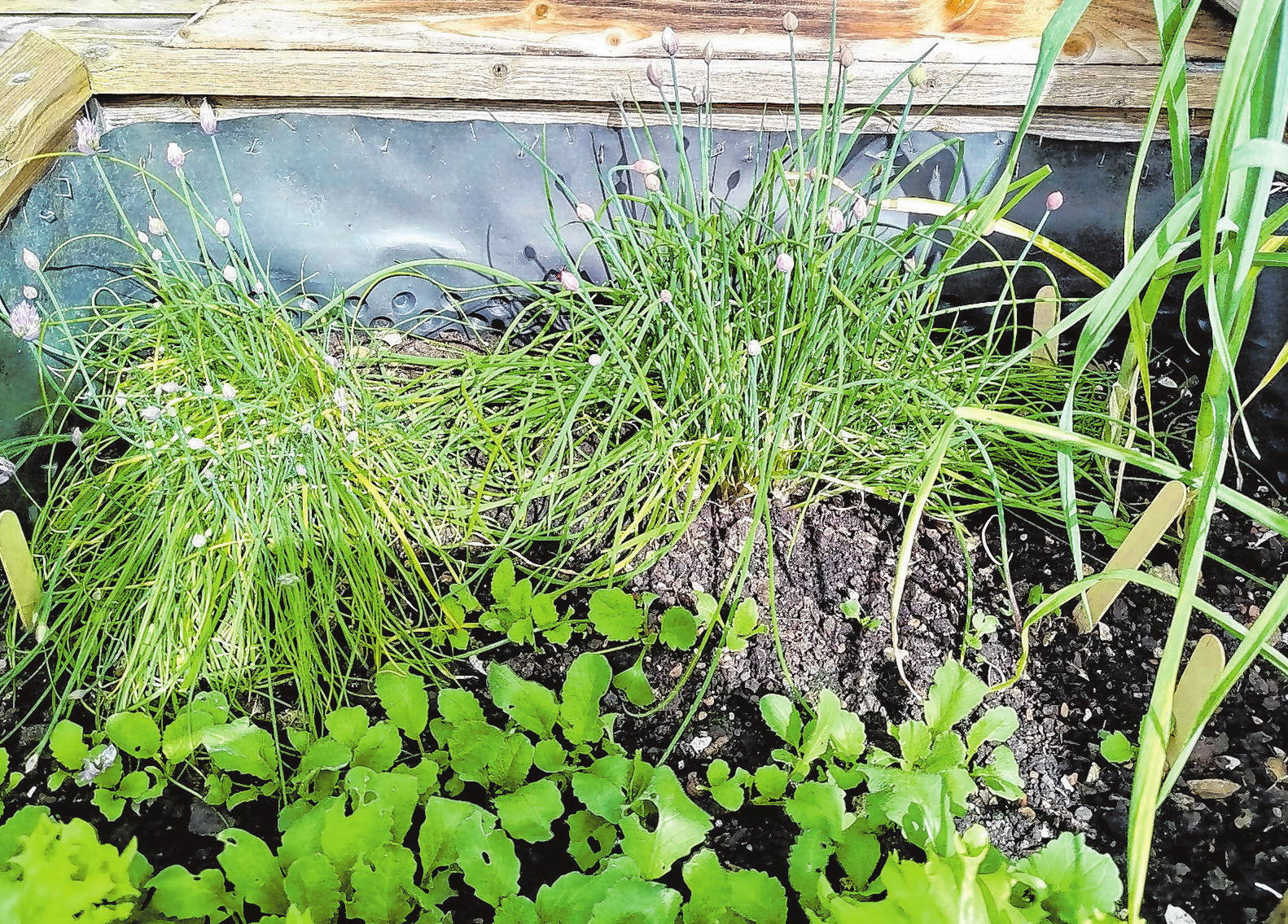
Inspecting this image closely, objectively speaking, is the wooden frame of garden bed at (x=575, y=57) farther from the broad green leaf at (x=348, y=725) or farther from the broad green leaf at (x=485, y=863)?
the broad green leaf at (x=485, y=863)

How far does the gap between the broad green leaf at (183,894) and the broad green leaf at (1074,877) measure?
0.86 m

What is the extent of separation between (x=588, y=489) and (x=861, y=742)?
63 cm

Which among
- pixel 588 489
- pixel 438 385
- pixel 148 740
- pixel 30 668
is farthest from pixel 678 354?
pixel 30 668

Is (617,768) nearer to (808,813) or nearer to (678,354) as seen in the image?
(808,813)


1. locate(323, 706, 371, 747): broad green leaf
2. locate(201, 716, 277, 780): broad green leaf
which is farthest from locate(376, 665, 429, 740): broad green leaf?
locate(201, 716, 277, 780): broad green leaf

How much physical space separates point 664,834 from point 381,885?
297mm

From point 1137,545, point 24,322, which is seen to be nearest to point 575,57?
point 24,322

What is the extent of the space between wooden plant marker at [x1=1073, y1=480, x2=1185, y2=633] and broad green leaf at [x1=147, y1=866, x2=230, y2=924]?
1071 millimetres

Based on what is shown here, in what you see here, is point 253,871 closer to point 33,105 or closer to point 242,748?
point 242,748

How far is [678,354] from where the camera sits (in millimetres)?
1422

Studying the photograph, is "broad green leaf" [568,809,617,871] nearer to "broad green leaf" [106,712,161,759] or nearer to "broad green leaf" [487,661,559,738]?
"broad green leaf" [487,661,559,738]

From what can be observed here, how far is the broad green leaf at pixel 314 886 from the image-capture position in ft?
2.97

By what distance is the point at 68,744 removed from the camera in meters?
1.10

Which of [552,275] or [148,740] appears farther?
[552,275]
